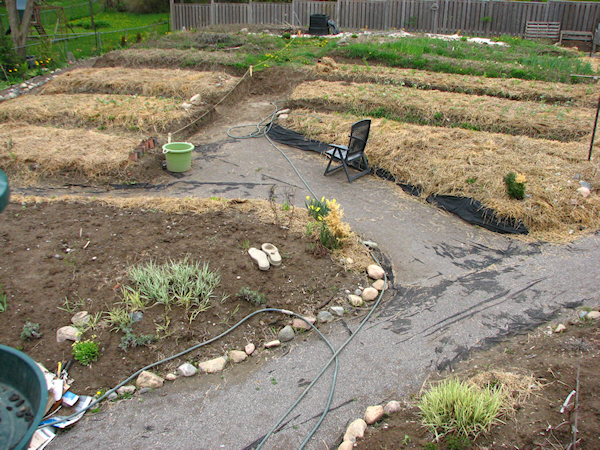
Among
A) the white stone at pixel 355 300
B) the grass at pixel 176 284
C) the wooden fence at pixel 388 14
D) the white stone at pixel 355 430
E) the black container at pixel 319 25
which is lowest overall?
the white stone at pixel 355 430

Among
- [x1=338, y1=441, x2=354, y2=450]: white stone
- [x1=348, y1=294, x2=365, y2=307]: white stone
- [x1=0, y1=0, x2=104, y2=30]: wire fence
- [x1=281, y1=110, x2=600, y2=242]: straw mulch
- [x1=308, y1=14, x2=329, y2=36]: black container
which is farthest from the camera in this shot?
[x1=0, y1=0, x2=104, y2=30]: wire fence

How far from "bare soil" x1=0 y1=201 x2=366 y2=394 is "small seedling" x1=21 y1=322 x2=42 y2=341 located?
4cm

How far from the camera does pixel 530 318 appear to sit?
168 inches

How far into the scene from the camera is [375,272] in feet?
16.0

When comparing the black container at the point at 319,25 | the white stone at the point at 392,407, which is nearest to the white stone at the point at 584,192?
the white stone at the point at 392,407

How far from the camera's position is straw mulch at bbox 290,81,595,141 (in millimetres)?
8617

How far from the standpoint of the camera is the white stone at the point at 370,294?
179 inches

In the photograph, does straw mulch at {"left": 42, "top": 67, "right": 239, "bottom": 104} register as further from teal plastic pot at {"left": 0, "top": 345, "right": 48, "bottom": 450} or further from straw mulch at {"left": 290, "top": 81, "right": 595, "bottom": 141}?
teal plastic pot at {"left": 0, "top": 345, "right": 48, "bottom": 450}

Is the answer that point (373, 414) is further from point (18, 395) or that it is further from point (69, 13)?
point (69, 13)

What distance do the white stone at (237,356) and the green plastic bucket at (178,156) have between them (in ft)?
14.5

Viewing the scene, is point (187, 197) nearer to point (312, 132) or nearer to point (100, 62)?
point (312, 132)

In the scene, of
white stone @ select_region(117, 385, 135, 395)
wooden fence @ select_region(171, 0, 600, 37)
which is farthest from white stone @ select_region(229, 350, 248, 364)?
wooden fence @ select_region(171, 0, 600, 37)

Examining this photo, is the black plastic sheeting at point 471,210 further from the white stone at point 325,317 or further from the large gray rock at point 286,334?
the large gray rock at point 286,334

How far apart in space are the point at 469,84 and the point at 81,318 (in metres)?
10.4
